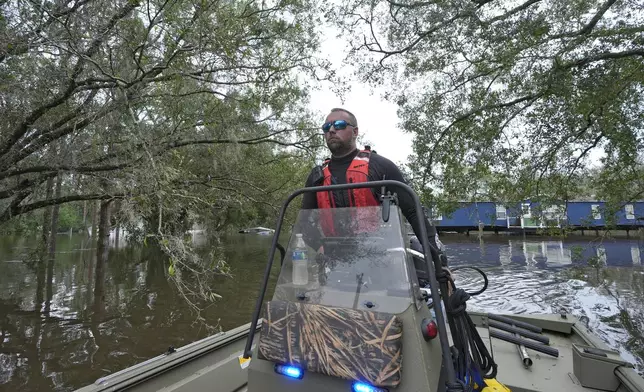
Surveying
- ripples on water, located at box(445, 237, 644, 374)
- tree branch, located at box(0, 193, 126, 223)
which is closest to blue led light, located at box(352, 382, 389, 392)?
tree branch, located at box(0, 193, 126, 223)

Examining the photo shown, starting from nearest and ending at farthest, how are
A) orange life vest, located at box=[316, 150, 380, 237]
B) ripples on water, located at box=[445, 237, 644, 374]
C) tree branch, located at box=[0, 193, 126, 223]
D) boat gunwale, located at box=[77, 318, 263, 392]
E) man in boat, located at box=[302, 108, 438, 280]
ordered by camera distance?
orange life vest, located at box=[316, 150, 380, 237], man in boat, located at box=[302, 108, 438, 280], boat gunwale, located at box=[77, 318, 263, 392], tree branch, located at box=[0, 193, 126, 223], ripples on water, located at box=[445, 237, 644, 374]

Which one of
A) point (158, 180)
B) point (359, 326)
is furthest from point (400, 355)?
point (158, 180)

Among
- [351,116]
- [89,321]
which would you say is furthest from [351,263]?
[89,321]

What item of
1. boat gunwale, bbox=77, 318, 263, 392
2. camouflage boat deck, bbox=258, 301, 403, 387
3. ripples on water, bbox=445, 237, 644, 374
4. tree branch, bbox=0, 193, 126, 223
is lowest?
ripples on water, bbox=445, 237, 644, 374

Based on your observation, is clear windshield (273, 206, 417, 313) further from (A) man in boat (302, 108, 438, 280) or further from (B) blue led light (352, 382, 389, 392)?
(B) blue led light (352, 382, 389, 392)

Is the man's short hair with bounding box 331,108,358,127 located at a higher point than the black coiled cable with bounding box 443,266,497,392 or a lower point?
higher

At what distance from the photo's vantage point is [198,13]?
17.1 ft

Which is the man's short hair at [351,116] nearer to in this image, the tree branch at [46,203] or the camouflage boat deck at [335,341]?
the camouflage boat deck at [335,341]

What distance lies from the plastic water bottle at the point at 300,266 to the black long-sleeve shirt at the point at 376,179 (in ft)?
1.30

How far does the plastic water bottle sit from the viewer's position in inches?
76.4

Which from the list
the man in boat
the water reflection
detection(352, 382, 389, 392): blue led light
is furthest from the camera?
the water reflection

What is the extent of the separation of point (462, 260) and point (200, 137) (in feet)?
62.0

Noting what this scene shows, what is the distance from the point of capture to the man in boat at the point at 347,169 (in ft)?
7.11

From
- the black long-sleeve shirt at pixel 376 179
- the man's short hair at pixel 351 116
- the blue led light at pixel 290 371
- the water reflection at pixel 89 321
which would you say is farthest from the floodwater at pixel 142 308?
the man's short hair at pixel 351 116
